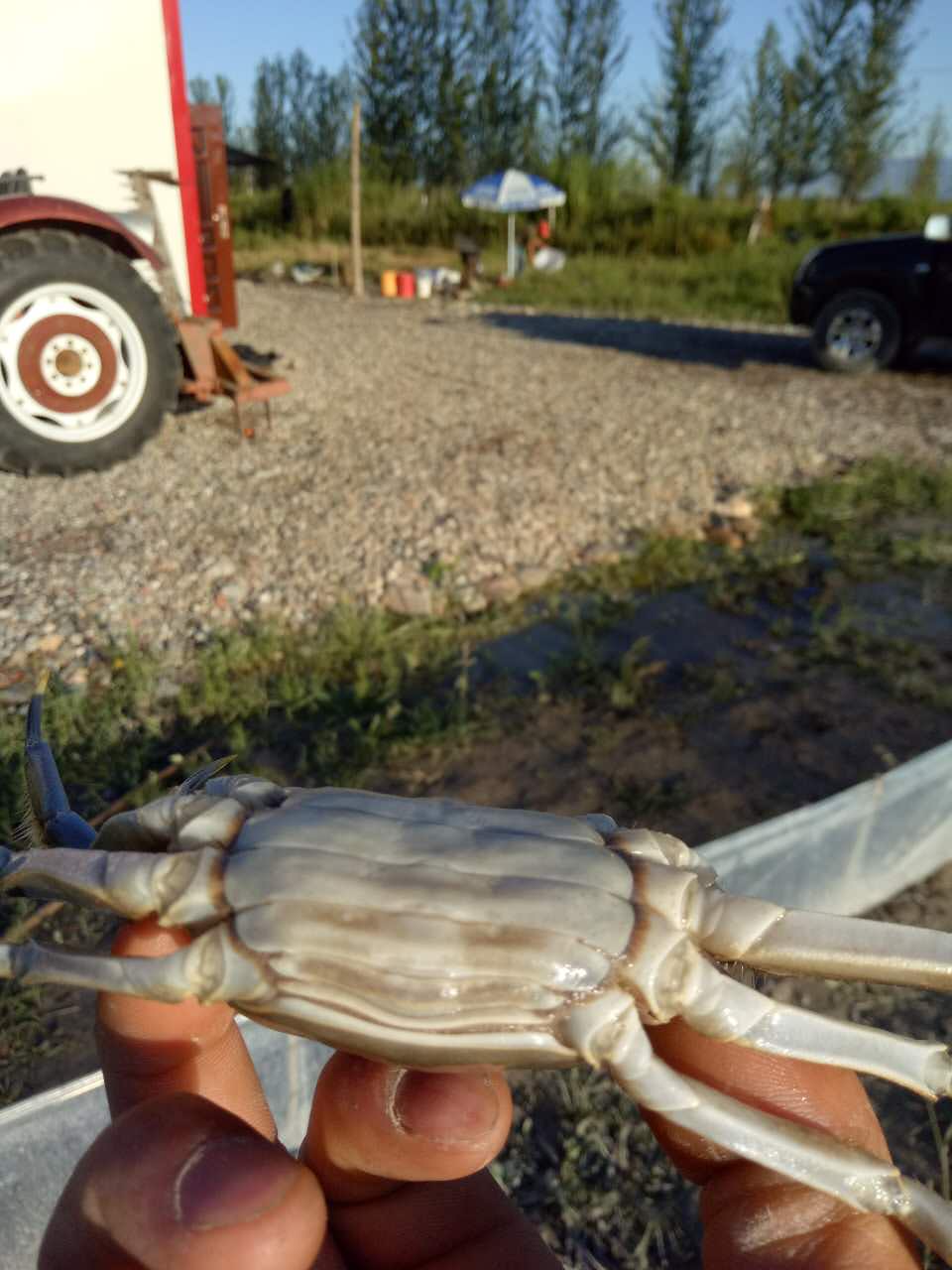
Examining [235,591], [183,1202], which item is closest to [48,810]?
[183,1202]

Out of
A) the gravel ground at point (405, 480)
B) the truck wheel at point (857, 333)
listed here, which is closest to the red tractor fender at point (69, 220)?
the gravel ground at point (405, 480)

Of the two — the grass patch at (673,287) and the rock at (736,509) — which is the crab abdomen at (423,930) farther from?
the grass patch at (673,287)

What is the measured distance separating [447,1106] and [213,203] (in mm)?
7503

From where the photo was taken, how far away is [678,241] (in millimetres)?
19797

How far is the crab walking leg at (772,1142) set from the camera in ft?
3.83

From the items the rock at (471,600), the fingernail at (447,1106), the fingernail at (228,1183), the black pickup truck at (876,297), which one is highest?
the black pickup truck at (876,297)

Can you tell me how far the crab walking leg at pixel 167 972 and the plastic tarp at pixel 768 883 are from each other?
52cm

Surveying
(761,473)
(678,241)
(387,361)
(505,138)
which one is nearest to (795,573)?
(761,473)

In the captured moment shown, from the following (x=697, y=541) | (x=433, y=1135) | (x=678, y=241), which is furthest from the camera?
(x=678, y=241)

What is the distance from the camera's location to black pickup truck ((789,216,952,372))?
8422 mm

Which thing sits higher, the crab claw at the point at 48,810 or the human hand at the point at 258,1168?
the crab claw at the point at 48,810

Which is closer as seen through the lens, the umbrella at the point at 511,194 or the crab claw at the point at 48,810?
the crab claw at the point at 48,810

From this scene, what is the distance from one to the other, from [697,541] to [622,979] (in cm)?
429

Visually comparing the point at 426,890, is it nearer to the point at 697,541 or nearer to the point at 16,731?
the point at 16,731
